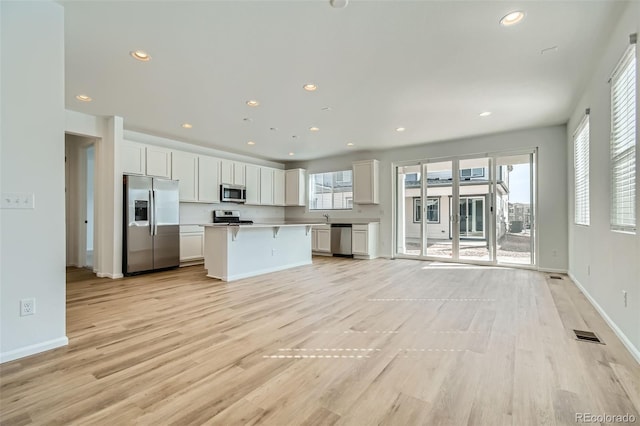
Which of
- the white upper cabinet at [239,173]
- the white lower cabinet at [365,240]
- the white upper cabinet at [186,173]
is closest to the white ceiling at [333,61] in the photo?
the white upper cabinet at [186,173]

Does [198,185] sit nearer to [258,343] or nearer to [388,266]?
[388,266]

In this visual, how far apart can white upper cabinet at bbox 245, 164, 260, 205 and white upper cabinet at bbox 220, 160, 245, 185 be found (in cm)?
16

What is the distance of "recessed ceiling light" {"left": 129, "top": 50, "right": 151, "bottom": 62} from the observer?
2.93 metres

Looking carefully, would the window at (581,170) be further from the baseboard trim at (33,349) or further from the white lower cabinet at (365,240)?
the baseboard trim at (33,349)

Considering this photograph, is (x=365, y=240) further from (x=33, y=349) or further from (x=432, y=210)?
(x=33, y=349)

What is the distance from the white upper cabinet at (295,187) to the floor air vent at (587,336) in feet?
21.9

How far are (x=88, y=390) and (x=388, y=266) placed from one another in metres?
5.16

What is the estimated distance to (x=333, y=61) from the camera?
3.09 metres

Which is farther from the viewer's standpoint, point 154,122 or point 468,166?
point 468,166

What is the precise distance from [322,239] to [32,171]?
6.07 metres

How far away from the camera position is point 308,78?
3477 millimetres

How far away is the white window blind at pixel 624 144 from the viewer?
7.52 ft

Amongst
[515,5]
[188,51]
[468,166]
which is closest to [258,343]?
[188,51]
